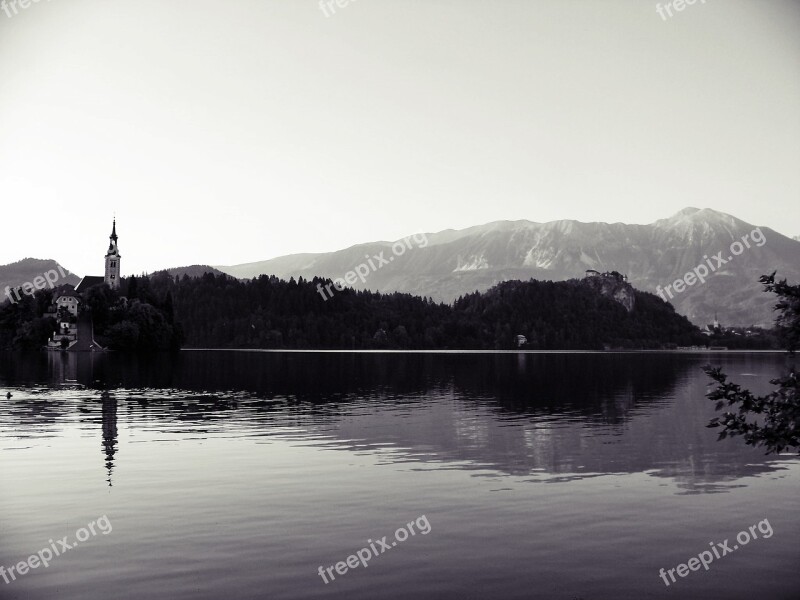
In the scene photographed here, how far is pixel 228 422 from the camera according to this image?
71.9m

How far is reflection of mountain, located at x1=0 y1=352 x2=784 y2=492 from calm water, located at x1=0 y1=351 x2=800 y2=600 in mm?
454

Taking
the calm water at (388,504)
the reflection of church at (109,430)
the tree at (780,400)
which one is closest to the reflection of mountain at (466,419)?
the reflection of church at (109,430)

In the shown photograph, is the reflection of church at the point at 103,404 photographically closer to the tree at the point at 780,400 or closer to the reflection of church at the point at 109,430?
the reflection of church at the point at 109,430

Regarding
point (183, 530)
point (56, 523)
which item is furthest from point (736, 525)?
point (56, 523)

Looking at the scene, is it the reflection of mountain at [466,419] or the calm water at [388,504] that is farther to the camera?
the reflection of mountain at [466,419]

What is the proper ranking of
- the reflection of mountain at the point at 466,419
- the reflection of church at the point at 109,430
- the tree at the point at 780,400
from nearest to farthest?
the tree at the point at 780,400 → the reflection of church at the point at 109,430 → the reflection of mountain at the point at 466,419

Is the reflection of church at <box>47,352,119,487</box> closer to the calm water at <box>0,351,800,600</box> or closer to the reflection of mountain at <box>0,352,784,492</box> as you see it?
the reflection of mountain at <box>0,352,784,492</box>

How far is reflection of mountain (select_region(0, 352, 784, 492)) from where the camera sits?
50906 millimetres

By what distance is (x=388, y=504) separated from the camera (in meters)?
36.6

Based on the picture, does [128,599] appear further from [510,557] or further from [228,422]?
[228,422]

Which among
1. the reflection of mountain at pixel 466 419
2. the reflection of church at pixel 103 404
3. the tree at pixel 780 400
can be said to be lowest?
the reflection of mountain at pixel 466 419

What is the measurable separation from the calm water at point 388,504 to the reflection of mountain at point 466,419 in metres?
0.45

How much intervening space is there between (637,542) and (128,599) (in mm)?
18330

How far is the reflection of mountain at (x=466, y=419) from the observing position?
5091 centimetres
